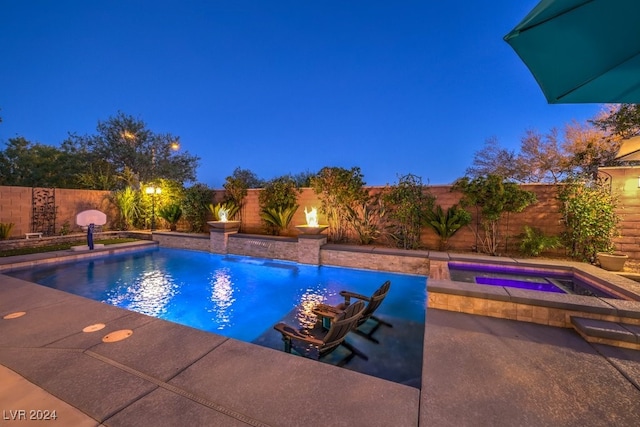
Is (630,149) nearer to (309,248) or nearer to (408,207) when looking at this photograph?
(408,207)

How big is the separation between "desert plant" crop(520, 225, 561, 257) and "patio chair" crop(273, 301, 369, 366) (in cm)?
588

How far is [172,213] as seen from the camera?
1176cm

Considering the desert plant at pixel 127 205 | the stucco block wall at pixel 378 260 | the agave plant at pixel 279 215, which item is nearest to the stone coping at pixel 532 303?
the stucco block wall at pixel 378 260

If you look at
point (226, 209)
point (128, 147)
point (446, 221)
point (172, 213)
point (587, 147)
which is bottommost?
point (446, 221)

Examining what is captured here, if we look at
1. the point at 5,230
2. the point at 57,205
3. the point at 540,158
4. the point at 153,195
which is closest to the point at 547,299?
the point at 153,195

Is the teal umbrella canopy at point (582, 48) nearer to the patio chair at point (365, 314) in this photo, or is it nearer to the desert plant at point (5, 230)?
the patio chair at point (365, 314)

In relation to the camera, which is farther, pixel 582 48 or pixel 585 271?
pixel 585 271

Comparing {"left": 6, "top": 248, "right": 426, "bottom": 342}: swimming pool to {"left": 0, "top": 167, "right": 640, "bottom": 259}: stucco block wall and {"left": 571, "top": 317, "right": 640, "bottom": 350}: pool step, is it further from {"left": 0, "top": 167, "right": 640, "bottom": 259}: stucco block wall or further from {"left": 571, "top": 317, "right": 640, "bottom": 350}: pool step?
{"left": 571, "top": 317, "right": 640, "bottom": 350}: pool step

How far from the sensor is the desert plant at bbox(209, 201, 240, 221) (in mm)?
10555

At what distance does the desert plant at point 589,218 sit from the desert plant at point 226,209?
1034 centimetres

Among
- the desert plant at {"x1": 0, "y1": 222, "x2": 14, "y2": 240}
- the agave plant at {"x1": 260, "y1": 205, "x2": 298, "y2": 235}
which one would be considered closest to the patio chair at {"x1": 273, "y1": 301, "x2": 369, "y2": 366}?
the agave plant at {"x1": 260, "y1": 205, "x2": 298, "y2": 235}

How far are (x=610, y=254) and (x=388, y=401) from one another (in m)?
6.80

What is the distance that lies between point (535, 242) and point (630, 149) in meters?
3.77

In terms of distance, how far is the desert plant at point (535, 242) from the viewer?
253 inches
